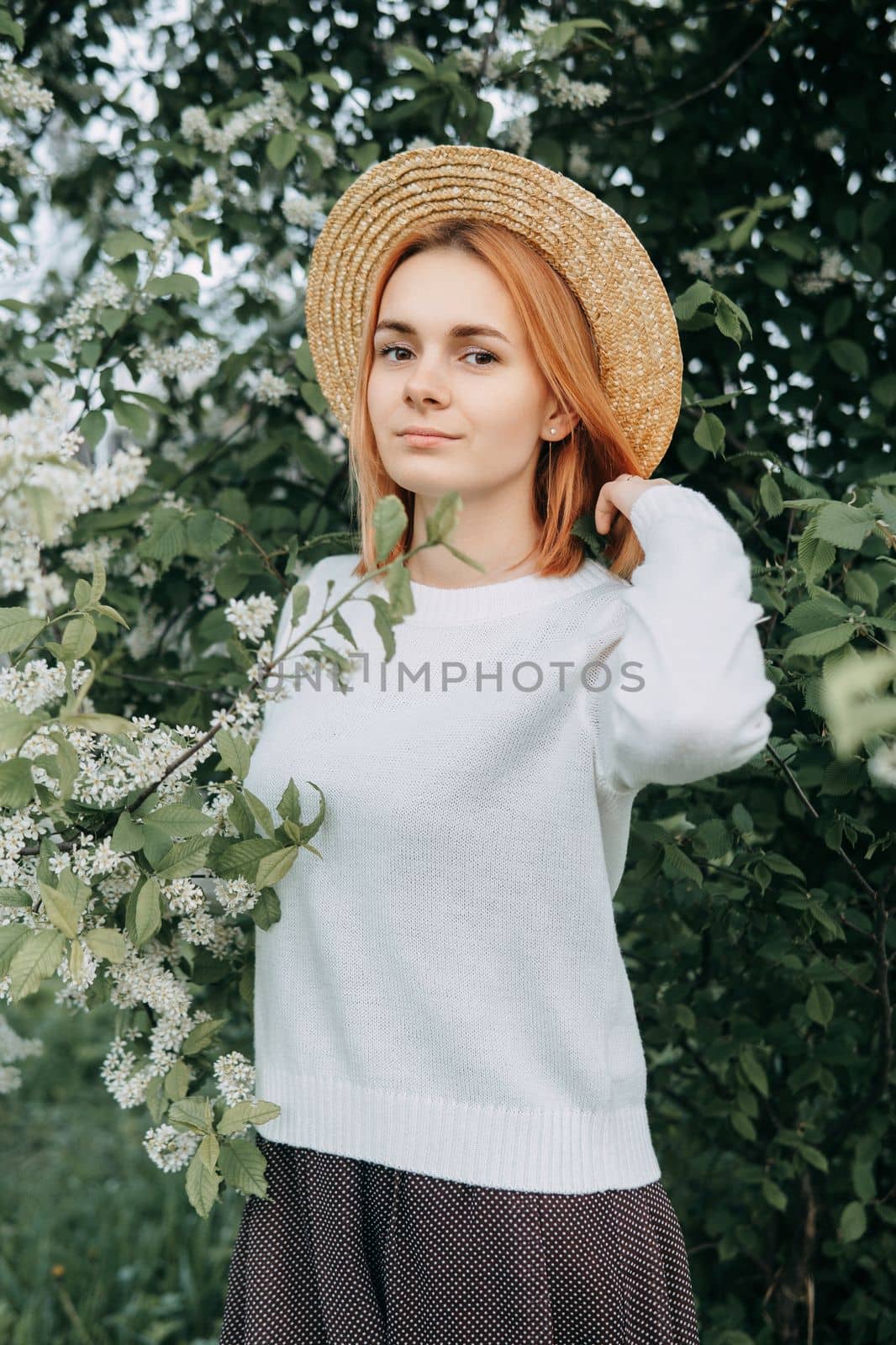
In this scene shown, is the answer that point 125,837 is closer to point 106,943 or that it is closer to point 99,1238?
point 106,943

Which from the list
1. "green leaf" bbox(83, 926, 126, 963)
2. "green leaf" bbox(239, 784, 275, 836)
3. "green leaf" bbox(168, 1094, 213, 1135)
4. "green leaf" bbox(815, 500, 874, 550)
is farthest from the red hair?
"green leaf" bbox(168, 1094, 213, 1135)

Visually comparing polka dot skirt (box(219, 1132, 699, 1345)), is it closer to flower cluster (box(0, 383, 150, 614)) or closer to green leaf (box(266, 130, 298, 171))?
flower cluster (box(0, 383, 150, 614))

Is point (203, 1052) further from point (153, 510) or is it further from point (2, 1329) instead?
point (2, 1329)

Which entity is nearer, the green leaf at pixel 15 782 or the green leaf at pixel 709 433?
the green leaf at pixel 15 782

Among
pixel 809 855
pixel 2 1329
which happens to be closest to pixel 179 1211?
pixel 2 1329

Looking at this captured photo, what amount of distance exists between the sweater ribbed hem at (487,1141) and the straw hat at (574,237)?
32.8 inches

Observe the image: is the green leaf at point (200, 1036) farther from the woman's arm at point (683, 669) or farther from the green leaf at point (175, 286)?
the green leaf at point (175, 286)

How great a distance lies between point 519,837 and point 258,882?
29 cm

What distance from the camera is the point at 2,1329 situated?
2.43 m

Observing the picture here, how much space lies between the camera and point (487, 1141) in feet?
4.19

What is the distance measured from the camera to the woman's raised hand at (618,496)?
4.61 ft

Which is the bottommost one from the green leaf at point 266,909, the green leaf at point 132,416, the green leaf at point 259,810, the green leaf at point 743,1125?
the green leaf at point 743,1125

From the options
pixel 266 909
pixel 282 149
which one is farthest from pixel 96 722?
pixel 282 149

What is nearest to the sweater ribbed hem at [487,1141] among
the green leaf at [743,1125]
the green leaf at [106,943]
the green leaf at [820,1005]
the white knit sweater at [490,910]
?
the white knit sweater at [490,910]
